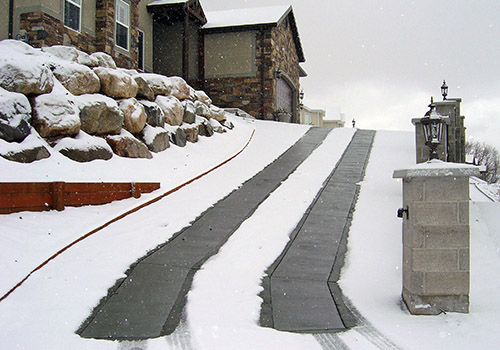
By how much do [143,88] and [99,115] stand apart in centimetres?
221

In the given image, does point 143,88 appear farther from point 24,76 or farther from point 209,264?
point 209,264

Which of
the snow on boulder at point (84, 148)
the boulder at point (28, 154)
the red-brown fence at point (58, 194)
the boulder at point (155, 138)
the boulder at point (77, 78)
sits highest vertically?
the boulder at point (77, 78)

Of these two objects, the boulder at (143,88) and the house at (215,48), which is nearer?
the boulder at (143,88)

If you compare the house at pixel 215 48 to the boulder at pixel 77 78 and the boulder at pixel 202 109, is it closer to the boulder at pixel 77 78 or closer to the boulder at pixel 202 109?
the boulder at pixel 202 109

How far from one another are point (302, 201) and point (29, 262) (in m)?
4.69

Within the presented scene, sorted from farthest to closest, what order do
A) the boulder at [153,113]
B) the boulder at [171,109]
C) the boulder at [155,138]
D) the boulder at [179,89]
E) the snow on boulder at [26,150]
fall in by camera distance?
the boulder at [179,89] < the boulder at [171,109] < the boulder at [153,113] < the boulder at [155,138] < the snow on boulder at [26,150]

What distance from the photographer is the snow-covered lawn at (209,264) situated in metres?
3.35

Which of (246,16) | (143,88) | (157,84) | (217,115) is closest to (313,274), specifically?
(143,88)

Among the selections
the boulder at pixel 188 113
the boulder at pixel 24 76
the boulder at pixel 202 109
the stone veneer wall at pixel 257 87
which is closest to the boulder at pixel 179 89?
the boulder at pixel 188 113

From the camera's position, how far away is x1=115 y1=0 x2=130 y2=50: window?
14734 millimetres

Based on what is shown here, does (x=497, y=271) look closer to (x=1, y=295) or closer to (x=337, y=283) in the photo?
(x=337, y=283)

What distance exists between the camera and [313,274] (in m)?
4.85

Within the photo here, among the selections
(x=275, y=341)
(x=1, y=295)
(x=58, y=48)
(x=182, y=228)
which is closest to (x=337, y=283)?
(x=275, y=341)

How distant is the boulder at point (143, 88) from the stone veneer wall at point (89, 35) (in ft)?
10.2
